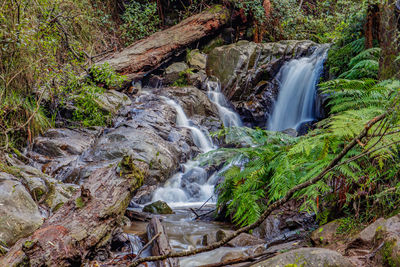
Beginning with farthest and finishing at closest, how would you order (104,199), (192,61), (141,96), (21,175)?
(192,61) → (141,96) → (21,175) → (104,199)

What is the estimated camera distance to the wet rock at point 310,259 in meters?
1.72

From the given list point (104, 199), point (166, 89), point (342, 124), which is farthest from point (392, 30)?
point (166, 89)

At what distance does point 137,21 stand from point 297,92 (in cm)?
777

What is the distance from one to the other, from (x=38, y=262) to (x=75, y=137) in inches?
221

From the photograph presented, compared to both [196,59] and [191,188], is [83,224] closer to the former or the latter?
[191,188]

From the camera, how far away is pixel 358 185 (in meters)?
2.50

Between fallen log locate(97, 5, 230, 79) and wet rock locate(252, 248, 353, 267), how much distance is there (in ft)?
30.4

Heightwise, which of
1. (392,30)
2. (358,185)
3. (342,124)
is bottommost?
(358,185)

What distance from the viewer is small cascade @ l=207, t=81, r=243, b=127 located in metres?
10.7

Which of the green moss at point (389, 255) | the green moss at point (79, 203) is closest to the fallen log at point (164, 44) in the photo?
the green moss at point (79, 203)

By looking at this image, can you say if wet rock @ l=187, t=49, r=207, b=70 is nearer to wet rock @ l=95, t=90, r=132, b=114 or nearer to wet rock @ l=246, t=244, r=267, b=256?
wet rock @ l=95, t=90, r=132, b=114

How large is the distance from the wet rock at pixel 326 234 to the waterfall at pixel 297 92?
773 cm

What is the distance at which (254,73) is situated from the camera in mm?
11445

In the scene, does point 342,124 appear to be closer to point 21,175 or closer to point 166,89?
point 21,175
